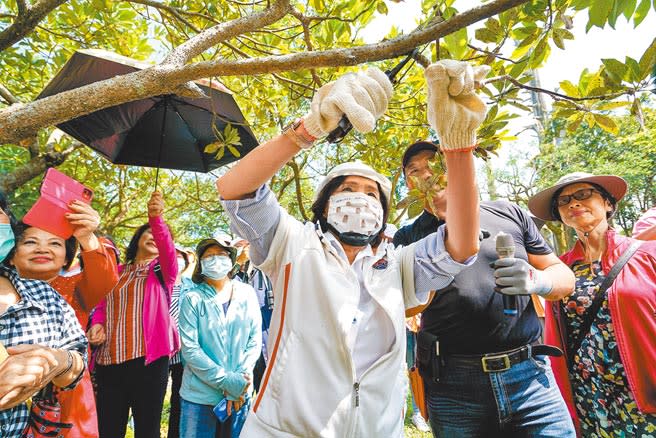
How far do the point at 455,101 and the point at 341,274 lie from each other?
2.62 feet

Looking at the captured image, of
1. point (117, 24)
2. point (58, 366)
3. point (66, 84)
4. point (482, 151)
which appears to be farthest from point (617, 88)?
point (117, 24)

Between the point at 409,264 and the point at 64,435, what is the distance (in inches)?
71.1

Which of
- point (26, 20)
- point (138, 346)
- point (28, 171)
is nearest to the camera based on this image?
point (26, 20)

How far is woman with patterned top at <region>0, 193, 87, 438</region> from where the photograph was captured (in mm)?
1385

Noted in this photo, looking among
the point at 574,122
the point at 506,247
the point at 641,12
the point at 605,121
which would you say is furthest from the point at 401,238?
the point at 641,12

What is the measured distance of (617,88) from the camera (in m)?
1.42

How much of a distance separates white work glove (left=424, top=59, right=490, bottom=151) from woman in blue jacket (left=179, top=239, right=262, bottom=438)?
2538 millimetres

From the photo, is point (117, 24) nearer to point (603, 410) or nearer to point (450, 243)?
point (450, 243)

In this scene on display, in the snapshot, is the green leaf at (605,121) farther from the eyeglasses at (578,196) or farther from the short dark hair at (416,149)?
the eyeglasses at (578,196)

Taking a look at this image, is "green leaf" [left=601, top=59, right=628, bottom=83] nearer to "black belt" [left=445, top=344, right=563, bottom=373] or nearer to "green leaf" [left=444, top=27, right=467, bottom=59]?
"green leaf" [left=444, top=27, right=467, bottom=59]

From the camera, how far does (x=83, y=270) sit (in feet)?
7.27

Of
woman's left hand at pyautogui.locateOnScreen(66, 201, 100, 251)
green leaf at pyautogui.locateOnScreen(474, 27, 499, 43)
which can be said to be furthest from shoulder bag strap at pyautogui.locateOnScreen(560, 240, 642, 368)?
woman's left hand at pyautogui.locateOnScreen(66, 201, 100, 251)

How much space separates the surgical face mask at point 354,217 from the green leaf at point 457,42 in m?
0.73

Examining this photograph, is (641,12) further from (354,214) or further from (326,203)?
(326,203)
